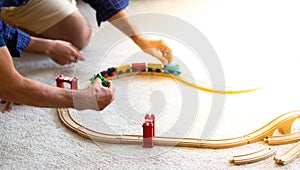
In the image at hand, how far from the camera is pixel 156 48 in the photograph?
60.9 inches

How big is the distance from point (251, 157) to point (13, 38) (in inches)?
32.0

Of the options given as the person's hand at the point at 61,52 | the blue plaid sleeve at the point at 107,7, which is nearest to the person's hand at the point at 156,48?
the blue plaid sleeve at the point at 107,7

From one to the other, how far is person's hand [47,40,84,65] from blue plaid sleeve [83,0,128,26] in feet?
0.49

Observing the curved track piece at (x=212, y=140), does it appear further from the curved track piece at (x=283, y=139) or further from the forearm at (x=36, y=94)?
the forearm at (x=36, y=94)

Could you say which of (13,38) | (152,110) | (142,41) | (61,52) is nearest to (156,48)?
(142,41)

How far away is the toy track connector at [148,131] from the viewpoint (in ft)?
4.17

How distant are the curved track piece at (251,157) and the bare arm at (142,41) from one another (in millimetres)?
446

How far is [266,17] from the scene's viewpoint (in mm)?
2158

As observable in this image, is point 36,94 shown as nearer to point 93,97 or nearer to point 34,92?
point 34,92

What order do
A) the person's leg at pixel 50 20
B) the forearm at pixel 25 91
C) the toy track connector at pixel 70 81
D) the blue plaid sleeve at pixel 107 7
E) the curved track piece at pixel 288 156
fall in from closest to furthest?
1. the forearm at pixel 25 91
2. the curved track piece at pixel 288 156
3. the toy track connector at pixel 70 81
4. the blue plaid sleeve at pixel 107 7
5. the person's leg at pixel 50 20

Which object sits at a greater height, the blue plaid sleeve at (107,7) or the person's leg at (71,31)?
the blue plaid sleeve at (107,7)

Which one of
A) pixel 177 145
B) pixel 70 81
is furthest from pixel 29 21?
pixel 177 145

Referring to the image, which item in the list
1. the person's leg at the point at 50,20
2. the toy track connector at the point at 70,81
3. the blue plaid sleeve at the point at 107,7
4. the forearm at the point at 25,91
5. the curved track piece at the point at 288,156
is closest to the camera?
the forearm at the point at 25,91

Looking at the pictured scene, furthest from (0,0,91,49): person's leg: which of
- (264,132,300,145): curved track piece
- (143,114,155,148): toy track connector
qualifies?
(264,132,300,145): curved track piece
